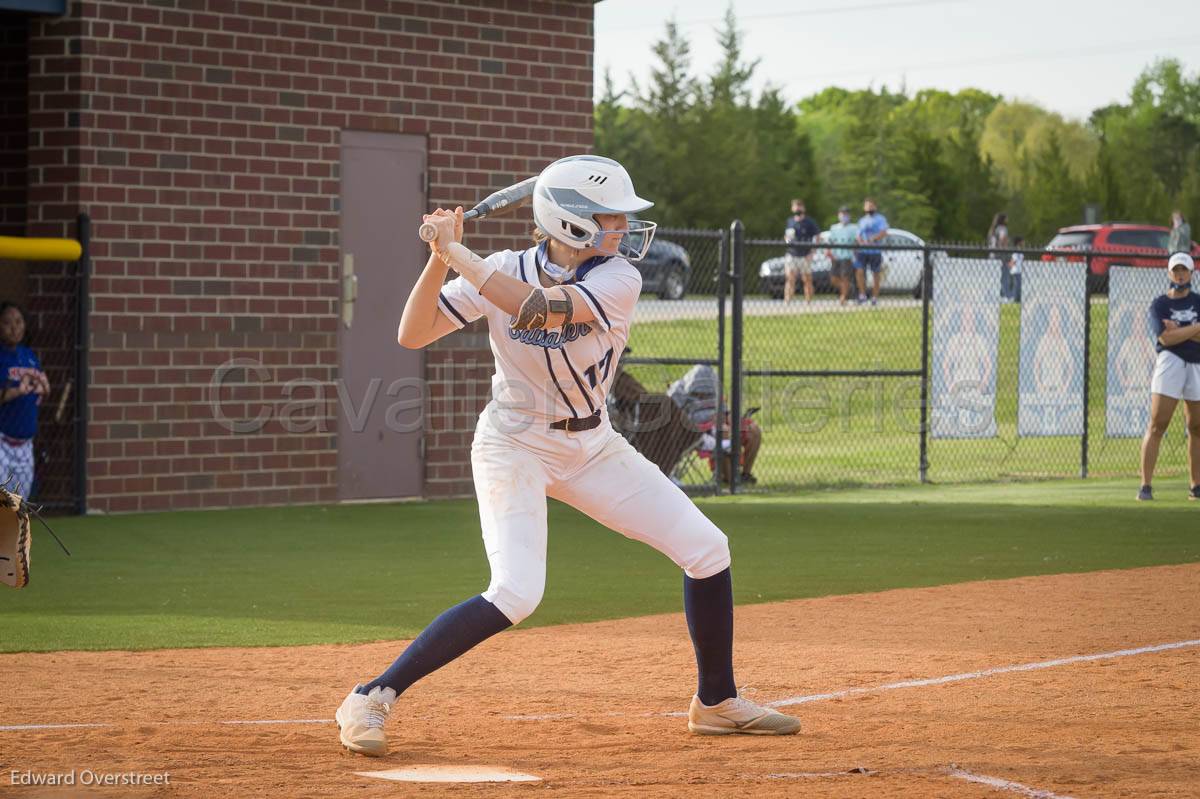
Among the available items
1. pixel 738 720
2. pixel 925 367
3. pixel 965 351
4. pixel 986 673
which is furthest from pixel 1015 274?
pixel 738 720

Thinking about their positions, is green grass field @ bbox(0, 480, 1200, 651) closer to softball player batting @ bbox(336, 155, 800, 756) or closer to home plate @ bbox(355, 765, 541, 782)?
softball player batting @ bbox(336, 155, 800, 756)

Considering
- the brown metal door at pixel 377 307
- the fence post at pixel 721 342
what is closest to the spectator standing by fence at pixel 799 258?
the fence post at pixel 721 342

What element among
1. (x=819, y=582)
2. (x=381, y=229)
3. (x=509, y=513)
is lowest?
(x=819, y=582)

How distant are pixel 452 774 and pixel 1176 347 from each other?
11.4 meters

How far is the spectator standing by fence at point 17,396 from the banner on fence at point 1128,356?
1220cm

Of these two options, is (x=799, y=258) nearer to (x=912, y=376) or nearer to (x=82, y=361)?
(x=912, y=376)

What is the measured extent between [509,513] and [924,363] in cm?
1239

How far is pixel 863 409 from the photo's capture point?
93.8 ft

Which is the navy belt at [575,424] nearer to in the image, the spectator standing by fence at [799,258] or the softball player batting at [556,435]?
the softball player batting at [556,435]

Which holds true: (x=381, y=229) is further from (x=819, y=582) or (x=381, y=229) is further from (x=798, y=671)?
(x=798, y=671)

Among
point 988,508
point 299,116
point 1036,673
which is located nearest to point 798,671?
point 1036,673

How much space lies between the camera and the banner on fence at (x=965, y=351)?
1780 centimetres

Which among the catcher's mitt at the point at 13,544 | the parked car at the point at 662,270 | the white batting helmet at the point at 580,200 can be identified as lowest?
the catcher's mitt at the point at 13,544

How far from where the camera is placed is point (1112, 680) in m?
7.36
